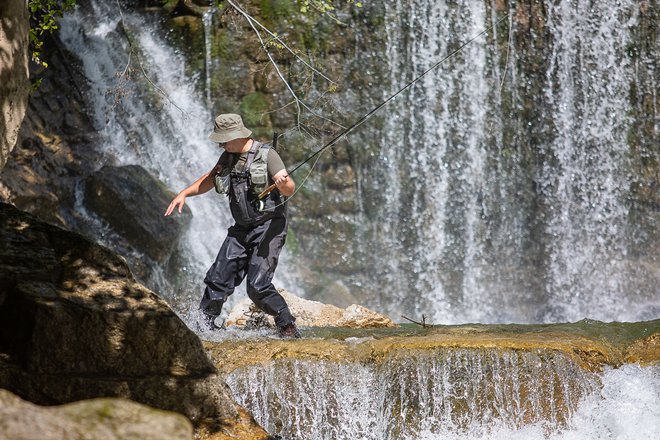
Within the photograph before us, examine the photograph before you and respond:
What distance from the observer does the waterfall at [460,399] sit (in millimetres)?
6305

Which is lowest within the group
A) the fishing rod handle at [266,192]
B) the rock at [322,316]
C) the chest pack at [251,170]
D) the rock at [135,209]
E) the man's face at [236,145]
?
the rock at [322,316]

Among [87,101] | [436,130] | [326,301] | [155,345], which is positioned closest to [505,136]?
[436,130]

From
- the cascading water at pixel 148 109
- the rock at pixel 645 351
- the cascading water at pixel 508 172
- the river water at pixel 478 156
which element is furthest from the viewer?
the cascading water at pixel 508 172

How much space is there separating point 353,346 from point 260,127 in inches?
303

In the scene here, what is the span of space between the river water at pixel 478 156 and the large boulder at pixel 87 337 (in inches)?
325

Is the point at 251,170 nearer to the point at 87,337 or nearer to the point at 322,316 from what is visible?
the point at 87,337

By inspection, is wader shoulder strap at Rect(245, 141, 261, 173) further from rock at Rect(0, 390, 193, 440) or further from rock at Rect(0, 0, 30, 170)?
rock at Rect(0, 390, 193, 440)

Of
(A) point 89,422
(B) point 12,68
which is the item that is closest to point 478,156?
(B) point 12,68

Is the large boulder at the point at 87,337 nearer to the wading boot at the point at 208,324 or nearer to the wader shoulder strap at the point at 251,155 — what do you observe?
the wader shoulder strap at the point at 251,155

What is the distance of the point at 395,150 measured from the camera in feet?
46.6

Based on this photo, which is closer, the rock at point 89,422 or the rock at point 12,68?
the rock at point 89,422

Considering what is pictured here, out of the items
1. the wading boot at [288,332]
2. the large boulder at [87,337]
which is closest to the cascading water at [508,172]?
the wading boot at [288,332]

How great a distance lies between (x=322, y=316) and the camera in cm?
938

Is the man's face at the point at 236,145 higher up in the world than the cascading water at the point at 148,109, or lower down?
lower down
